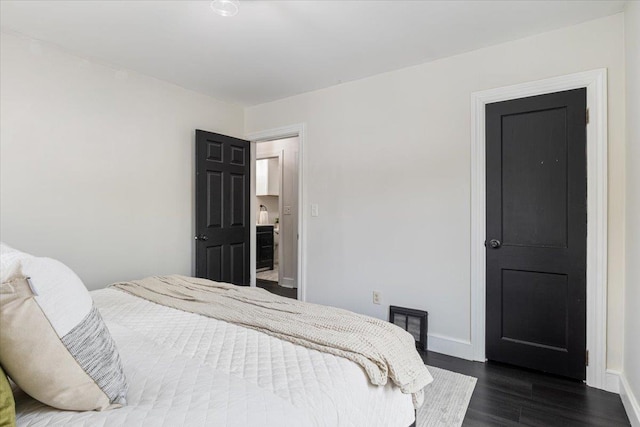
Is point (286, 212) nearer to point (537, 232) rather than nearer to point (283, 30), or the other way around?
point (283, 30)

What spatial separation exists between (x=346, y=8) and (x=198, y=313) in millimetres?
2028

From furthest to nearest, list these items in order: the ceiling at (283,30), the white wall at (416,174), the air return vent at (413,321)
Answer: the air return vent at (413,321) < the white wall at (416,174) < the ceiling at (283,30)

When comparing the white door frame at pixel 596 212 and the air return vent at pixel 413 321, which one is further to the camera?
the air return vent at pixel 413 321

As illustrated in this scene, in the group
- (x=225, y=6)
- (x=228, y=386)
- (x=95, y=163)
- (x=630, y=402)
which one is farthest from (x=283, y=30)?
(x=630, y=402)

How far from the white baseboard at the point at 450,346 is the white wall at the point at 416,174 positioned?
20mm

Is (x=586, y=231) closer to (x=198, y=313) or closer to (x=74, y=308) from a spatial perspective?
(x=198, y=313)

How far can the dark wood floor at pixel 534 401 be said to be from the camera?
75.5 inches

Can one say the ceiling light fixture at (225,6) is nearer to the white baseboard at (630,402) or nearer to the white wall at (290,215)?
the white baseboard at (630,402)

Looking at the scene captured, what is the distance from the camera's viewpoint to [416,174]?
9.77ft

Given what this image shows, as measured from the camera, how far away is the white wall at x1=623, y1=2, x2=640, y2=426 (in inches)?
74.0

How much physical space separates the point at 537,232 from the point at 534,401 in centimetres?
112

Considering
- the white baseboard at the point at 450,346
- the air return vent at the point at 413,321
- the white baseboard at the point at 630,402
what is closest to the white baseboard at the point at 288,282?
the air return vent at the point at 413,321

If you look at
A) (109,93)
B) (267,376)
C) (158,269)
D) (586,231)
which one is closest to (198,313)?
(267,376)

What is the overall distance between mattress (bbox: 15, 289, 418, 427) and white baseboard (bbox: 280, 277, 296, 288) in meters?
3.74
